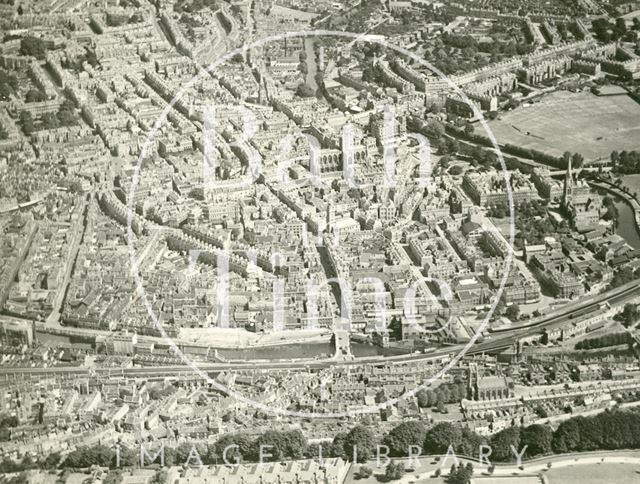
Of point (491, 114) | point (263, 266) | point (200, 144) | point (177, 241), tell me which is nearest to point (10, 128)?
point (200, 144)

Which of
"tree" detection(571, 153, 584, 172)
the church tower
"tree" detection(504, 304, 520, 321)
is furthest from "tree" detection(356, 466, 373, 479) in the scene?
"tree" detection(571, 153, 584, 172)

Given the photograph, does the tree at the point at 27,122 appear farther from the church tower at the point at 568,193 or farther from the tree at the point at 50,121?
the church tower at the point at 568,193

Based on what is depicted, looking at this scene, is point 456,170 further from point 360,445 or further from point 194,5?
point 194,5

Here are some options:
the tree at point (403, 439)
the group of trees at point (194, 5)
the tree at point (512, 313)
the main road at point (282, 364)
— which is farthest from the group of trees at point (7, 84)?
the tree at point (403, 439)

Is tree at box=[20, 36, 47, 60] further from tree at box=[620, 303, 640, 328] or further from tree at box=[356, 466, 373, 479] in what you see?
tree at box=[356, 466, 373, 479]

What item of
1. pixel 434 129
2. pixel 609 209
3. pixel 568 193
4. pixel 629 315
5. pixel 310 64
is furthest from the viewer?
pixel 310 64

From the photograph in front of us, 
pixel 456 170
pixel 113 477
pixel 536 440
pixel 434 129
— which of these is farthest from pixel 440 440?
pixel 434 129

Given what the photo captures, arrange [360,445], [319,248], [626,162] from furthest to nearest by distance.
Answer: [626,162] → [319,248] → [360,445]
